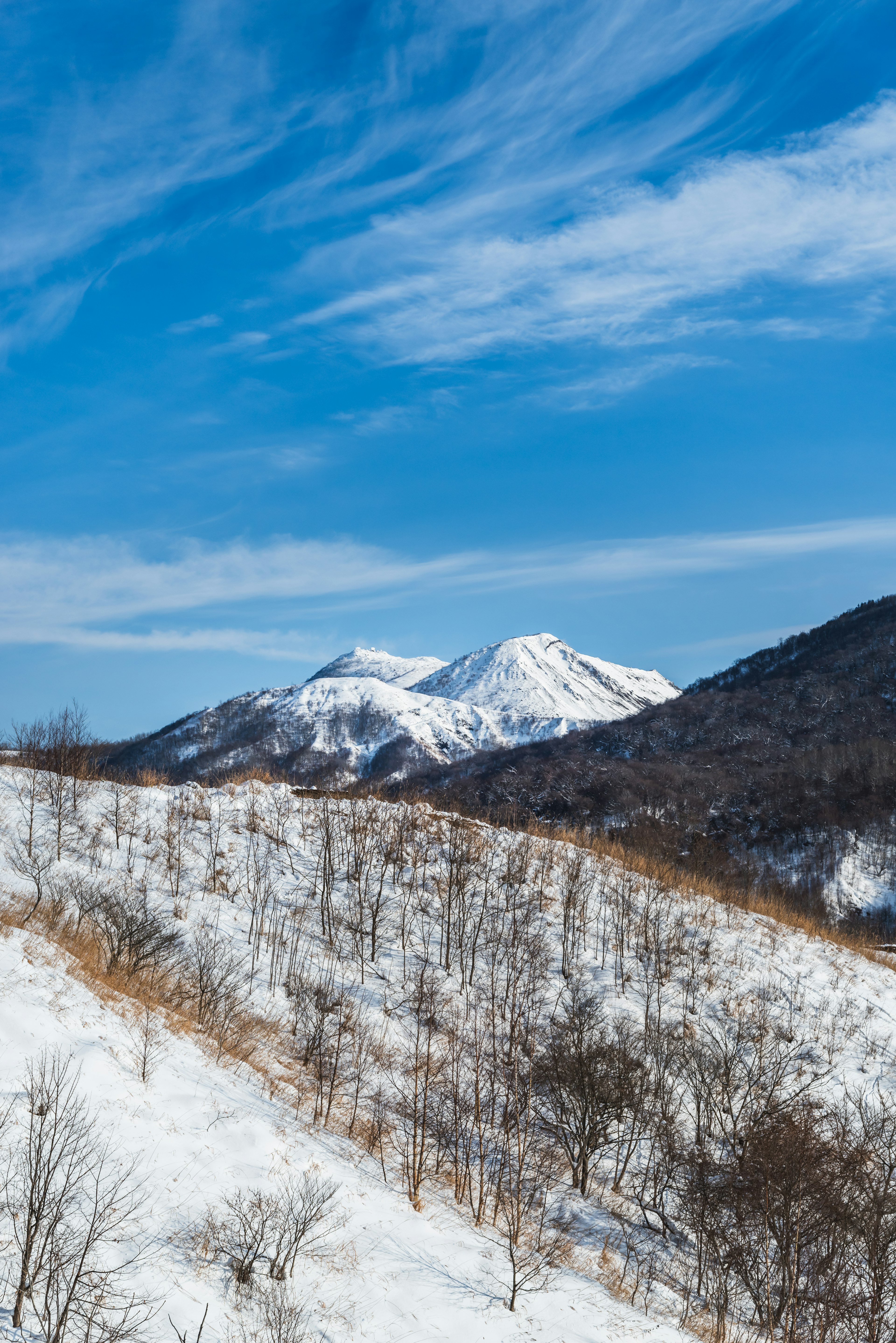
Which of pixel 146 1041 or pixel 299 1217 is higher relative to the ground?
pixel 146 1041

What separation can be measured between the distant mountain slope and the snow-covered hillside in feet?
104

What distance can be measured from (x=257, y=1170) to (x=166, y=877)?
22914mm

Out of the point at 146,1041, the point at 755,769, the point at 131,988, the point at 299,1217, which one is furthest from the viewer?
the point at 755,769

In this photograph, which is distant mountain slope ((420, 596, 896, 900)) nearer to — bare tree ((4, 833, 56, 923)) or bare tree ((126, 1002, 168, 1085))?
bare tree ((4, 833, 56, 923))

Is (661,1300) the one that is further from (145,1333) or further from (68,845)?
(68,845)

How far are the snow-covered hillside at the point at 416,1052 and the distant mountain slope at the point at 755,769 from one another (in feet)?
104

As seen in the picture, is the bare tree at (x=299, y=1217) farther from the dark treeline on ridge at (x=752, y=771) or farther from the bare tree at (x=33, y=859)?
the dark treeline on ridge at (x=752, y=771)

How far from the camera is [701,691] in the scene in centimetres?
19700

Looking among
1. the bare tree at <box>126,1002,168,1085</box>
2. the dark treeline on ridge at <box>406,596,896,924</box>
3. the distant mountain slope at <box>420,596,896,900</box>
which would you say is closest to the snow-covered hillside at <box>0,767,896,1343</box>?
the bare tree at <box>126,1002,168,1085</box>

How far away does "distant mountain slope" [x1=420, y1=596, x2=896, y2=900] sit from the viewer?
97.9 metres

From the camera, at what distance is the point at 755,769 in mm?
127312

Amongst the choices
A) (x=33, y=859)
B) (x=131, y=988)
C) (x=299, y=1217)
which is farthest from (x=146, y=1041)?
(x=33, y=859)

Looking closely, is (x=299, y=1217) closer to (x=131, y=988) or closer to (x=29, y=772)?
(x=131, y=988)

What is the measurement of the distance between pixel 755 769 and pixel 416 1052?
112799mm
